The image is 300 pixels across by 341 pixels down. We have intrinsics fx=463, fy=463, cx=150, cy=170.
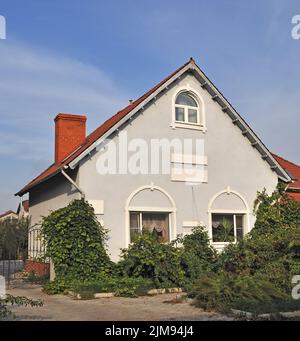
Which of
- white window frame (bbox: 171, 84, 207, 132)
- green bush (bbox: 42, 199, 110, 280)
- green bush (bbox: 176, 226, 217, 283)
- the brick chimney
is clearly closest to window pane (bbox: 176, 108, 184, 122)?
white window frame (bbox: 171, 84, 207, 132)

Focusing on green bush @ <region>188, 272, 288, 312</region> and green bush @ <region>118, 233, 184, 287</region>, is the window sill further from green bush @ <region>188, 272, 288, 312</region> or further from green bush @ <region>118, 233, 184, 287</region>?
green bush @ <region>188, 272, 288, 312</region>

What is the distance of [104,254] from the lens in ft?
48.0

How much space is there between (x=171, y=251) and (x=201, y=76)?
6952 mm

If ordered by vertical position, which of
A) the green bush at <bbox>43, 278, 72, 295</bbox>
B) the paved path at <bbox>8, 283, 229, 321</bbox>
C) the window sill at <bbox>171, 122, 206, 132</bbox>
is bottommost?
the paved path at <bbox>8, 283, 229, 321</bbox>

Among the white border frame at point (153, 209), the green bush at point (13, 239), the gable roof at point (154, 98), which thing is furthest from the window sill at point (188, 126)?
the green bush at point (13, 239)

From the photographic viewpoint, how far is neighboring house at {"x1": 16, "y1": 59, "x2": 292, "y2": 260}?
15461 mm

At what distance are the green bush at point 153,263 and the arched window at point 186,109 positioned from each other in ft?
16.7

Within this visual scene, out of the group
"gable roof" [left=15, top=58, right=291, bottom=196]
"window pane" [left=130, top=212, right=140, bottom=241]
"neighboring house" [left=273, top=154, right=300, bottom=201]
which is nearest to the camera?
"gable roof" [left=15, top=58, right=291, bottom=196]

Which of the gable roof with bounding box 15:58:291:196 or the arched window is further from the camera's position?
the arched window

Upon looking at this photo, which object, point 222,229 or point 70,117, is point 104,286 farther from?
point 70,117

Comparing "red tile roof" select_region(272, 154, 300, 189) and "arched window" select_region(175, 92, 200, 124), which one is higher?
"arched window" select_region(175, 92, 200, 124)

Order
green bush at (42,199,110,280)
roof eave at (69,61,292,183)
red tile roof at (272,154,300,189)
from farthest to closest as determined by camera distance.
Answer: red tile roof at (272,154,300,189), roof eave at (69,61,292,183), green bush at (42,199,110,280)

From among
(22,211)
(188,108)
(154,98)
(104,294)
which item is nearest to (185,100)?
(188,108)

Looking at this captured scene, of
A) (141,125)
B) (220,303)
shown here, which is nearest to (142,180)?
(141,125)
